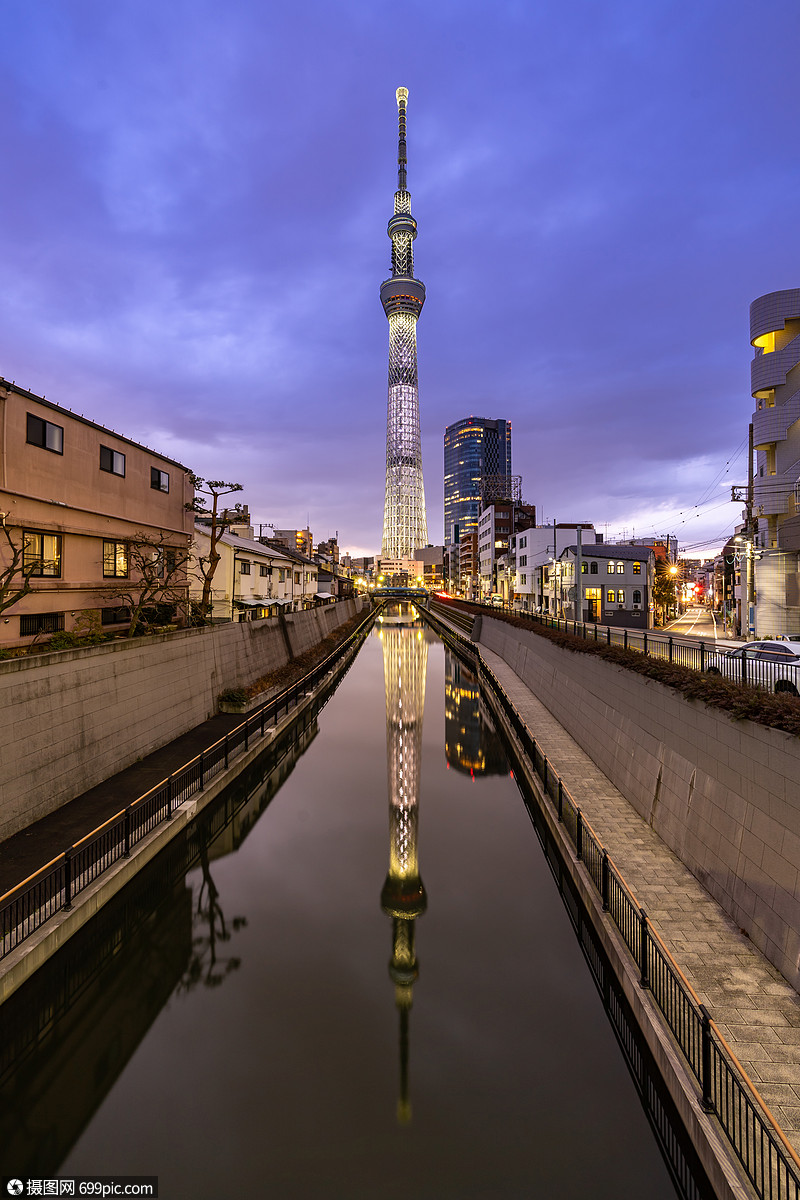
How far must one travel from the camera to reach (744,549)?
37.0m

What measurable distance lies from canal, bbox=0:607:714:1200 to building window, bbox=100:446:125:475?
16.3 meters

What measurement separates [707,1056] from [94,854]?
37.3 feet

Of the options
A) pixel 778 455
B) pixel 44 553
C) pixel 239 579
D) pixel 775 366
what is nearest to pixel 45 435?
pixel 44 553

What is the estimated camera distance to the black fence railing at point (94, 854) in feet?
28.2

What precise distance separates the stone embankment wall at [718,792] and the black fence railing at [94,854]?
1188 cm

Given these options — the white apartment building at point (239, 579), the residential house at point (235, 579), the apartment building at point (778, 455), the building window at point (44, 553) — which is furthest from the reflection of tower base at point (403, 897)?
the apartment building at point (778, 455)

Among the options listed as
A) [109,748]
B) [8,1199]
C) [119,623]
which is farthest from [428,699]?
[8,1199]

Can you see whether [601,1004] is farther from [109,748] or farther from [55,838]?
[109,748]

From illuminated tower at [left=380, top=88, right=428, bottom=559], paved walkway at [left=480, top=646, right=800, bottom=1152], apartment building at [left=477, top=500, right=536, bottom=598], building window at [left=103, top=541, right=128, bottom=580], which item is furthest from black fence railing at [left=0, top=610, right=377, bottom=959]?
illuminated tower at [left=380, top=88, right=428, bottom=559]

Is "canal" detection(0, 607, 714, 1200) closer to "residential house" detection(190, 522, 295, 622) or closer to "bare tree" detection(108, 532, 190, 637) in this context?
"bare tree" detection(108, 532, 190, 637)

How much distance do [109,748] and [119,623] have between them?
9.84 metres

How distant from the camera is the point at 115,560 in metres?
23.4

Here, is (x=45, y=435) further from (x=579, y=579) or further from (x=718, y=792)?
(x=579, y=579)

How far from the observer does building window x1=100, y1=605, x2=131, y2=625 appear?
22750 mm
